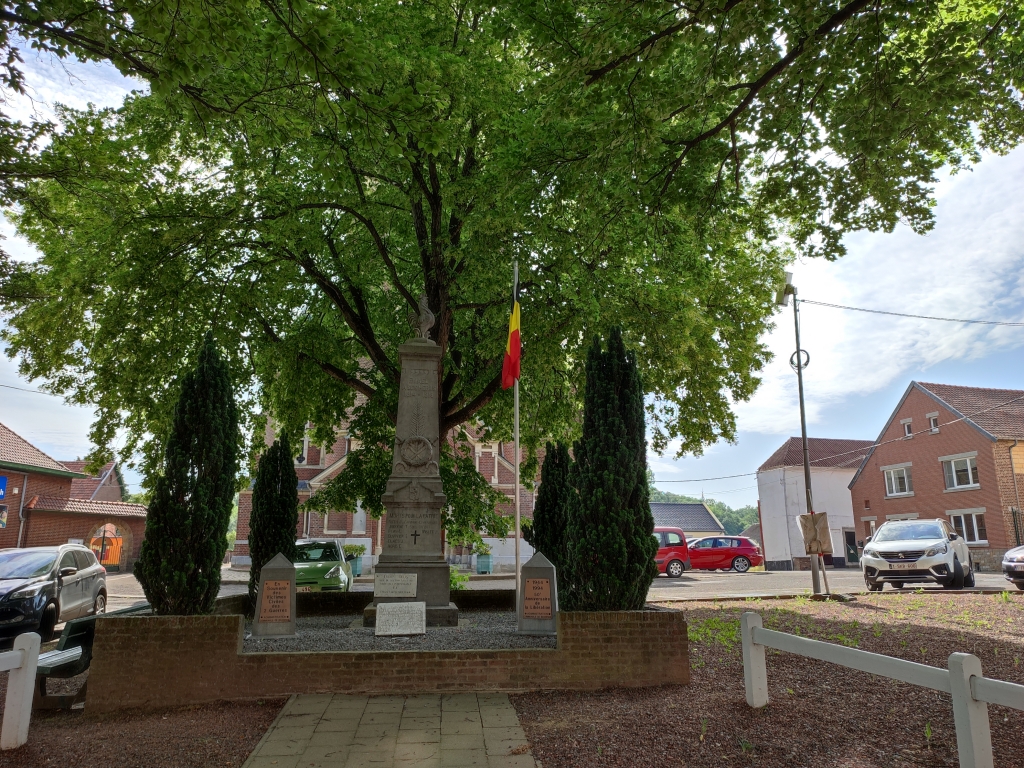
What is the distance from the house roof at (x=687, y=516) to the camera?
57.9 meters

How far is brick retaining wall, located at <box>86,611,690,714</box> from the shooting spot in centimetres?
648

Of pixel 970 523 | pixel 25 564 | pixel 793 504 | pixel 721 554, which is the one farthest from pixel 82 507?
pixel 970 523

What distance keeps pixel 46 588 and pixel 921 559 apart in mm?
18160

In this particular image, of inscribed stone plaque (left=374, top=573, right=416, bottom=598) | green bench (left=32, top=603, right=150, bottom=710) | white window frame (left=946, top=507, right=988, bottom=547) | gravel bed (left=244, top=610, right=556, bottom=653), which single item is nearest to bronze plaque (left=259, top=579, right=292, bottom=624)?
gravel bed (left=244, top=610, right=556, bottom=653)

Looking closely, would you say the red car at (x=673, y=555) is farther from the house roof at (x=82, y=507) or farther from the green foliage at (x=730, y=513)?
the green foliage at (x=730, y=513)

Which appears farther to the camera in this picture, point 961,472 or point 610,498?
point 961,472

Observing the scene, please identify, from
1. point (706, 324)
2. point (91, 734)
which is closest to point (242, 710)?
point (91, 734)

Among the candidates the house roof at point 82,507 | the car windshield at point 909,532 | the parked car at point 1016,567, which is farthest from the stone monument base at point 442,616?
the house roof at point 82,507

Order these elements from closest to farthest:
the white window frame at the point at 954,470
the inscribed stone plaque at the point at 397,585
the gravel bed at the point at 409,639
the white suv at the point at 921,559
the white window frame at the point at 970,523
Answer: the gravel bed at the point at 409,639, the inscribed stone plaque at the point at 397,585, the white suv at the point at 921,559, the white window frame at the point at 970,523, the white window frame at the point at 954,470

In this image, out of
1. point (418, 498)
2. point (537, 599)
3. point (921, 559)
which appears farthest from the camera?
point (921, 559)

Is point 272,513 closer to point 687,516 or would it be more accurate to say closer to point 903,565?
point 903,565

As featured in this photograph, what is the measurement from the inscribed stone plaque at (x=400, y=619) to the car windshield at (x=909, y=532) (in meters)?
13.8

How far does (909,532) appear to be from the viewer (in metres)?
17.0

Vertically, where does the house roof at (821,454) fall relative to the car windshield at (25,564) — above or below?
above
